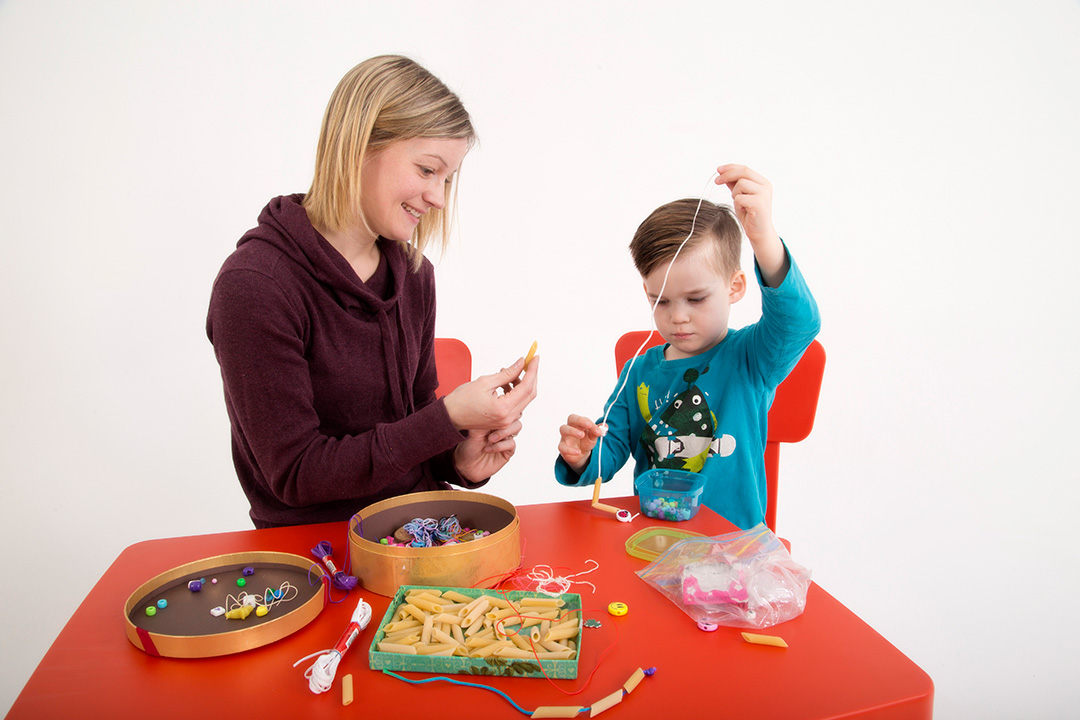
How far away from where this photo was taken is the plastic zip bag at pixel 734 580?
0.75 meters

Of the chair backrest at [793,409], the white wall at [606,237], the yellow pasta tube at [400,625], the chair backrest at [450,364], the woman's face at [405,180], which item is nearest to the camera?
the yellow pasta tube at [400,625]

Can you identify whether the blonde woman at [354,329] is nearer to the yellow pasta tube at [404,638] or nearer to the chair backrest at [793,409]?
the yellow pasta tube at [404,638]

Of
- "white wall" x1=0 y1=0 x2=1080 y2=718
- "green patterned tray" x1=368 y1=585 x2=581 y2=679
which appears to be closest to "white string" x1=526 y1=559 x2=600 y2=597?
"green patterned tray" x1=368 y1=585 x2=581 y2=679

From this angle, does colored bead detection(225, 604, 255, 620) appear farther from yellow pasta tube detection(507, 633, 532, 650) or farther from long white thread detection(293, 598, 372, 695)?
yellow pasta tube detection(507, 633, 532, 650)

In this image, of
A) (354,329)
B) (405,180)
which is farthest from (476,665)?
(405,180)

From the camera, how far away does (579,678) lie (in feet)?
2.12

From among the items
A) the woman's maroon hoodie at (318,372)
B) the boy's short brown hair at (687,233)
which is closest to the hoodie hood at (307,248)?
the woman's maroon hoodie at (318,372)

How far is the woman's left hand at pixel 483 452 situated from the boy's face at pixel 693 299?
1.30 ft

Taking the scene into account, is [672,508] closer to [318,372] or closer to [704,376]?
[704,376]

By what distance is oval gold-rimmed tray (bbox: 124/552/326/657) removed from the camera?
675mm

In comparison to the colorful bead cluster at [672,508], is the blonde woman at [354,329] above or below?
above

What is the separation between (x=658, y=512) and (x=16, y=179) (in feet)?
7.71

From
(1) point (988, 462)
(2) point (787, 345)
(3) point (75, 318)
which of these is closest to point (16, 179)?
(3) point (75, 318)

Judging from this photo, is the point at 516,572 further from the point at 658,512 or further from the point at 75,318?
the point at 75,318
